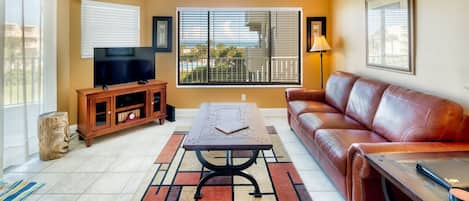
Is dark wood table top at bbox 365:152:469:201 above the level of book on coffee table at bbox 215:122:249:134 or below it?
below

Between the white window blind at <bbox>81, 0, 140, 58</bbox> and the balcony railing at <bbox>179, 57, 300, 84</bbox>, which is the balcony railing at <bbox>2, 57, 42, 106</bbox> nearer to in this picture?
the white window blind at <bbox>81, 0, 140, 58</bbox>

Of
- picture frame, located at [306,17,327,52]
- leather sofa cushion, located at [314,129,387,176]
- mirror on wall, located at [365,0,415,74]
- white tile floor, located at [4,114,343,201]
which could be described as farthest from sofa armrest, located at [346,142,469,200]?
picture frame, located at [306,17,327,52]

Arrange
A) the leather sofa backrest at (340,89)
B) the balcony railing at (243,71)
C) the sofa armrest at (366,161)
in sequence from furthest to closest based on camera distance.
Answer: the balcony railing at (243,71) → the leather sofa backrest at (340,89) → the sofa armrest at (366,161)

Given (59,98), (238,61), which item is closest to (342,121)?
(238,61)

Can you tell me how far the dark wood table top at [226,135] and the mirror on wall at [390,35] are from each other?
166 cm

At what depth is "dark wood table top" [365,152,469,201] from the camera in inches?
55.3

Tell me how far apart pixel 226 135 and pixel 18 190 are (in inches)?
75.1

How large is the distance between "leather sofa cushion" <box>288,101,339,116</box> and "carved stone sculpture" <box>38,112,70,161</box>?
288 centimetres

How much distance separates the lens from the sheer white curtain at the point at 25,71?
3250 mm

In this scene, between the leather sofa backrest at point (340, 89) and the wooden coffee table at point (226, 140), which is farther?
the leather sofa backrest at point (340, 89)

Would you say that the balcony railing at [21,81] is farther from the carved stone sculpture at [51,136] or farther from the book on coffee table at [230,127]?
the book on coffee table at [230,127]

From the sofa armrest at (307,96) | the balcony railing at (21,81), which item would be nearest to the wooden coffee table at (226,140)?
the sofa armrest at (307,96)

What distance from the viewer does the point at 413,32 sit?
3.18m

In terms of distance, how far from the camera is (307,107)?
4215mm
